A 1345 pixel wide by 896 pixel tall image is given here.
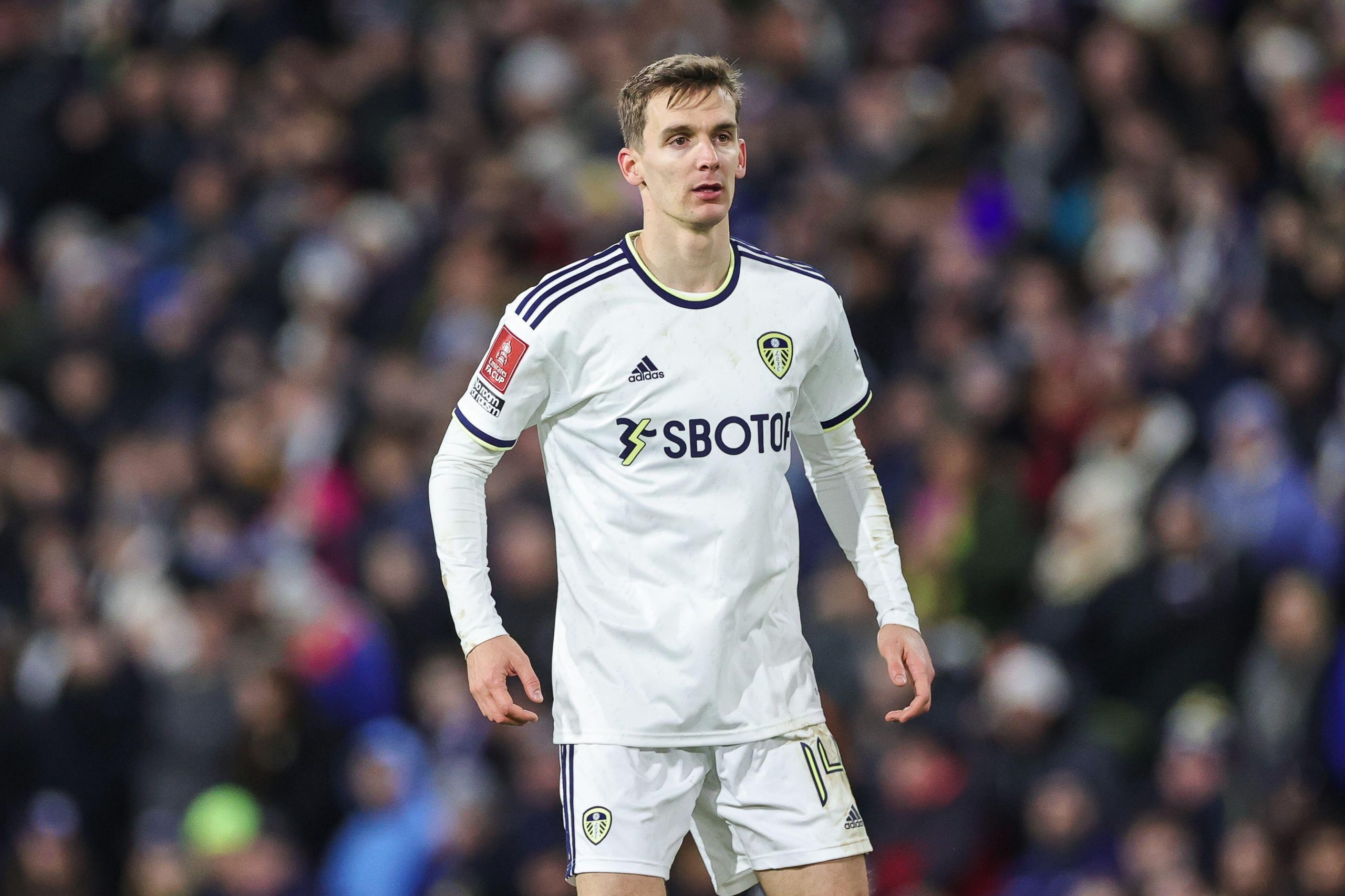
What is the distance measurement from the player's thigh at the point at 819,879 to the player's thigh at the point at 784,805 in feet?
0.04

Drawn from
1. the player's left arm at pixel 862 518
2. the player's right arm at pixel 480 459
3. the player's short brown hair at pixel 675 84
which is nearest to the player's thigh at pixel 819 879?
the player's left arm at pixel 862 518

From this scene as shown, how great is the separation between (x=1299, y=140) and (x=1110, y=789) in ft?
14.0

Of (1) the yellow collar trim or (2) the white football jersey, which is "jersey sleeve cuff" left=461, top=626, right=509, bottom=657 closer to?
(2) the white football jersey

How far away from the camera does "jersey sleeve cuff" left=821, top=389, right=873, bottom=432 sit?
5000mm

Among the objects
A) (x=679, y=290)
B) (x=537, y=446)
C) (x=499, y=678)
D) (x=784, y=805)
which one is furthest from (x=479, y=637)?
(x=537, y=446)

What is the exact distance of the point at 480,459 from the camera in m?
4.73

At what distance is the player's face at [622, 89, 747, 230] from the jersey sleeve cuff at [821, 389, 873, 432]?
2.13ft

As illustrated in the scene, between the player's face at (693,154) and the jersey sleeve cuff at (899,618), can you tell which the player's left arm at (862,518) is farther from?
the player's face at (693,154)

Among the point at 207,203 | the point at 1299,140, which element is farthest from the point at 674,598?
the point at 207,203

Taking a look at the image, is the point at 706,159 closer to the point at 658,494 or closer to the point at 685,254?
the point at 685,254

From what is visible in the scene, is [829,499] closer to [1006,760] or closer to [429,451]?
[1006,760]

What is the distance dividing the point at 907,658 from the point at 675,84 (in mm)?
1508

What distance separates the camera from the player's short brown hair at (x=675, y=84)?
15.1 ft

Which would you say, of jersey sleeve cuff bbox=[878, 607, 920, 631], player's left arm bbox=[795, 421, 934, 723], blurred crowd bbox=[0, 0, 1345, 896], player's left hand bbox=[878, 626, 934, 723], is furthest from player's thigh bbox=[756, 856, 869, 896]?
blurred crowd bbox=[0, 0, 1345, 896]
